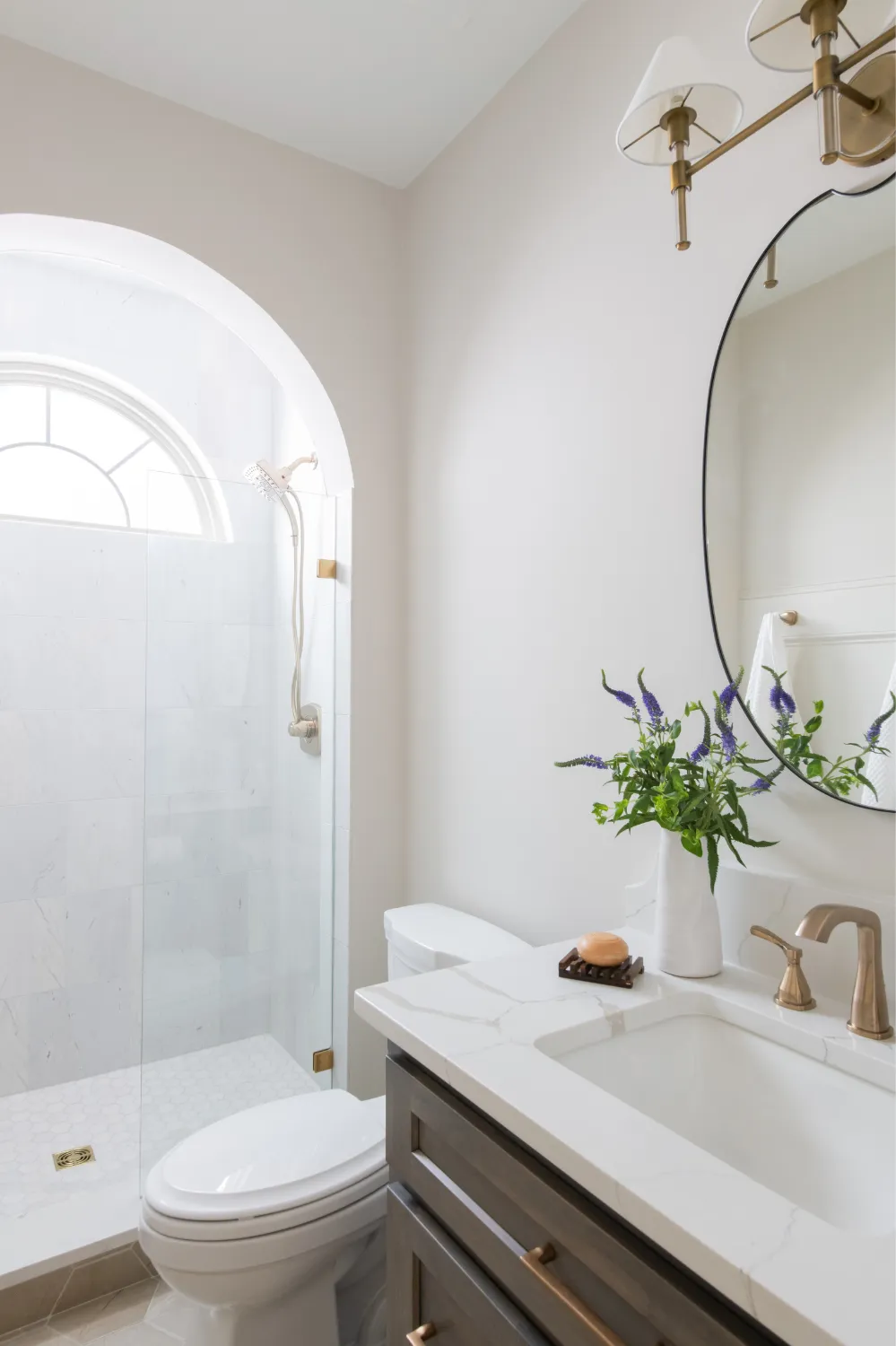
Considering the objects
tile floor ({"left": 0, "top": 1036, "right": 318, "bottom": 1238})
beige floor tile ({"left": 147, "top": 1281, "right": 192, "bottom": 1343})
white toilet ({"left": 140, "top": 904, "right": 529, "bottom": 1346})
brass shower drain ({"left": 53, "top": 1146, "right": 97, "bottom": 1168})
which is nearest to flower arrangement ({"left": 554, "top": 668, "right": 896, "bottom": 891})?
white toilet ({"left": 140, "top": 904, "right": 529, "bottom": 1346})

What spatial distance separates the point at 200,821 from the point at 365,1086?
850 mm

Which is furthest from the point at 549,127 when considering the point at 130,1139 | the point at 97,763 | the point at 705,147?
the point at 130,1139

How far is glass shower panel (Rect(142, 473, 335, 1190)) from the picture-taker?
195 centimetres

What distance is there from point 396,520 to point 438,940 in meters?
1.15

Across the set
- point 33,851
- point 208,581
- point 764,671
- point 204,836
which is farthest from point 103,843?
point 764,671

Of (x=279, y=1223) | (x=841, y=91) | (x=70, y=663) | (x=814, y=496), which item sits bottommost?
(x=279, y=1223)

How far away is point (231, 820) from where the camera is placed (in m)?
2.05

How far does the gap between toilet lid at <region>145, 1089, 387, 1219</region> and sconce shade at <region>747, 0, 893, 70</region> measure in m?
1.66

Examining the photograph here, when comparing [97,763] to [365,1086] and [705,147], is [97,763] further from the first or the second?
[705,147]

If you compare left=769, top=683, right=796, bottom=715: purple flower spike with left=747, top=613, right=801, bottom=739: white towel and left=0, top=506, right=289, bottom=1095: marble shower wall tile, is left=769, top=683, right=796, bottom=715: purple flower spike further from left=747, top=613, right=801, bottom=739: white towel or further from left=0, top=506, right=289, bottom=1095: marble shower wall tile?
left=0, top=506, right=289, bottom=1095: marble shower wall tile

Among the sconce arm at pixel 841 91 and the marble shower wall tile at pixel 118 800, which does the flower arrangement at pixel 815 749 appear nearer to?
the sconce arm at pixel 841 91

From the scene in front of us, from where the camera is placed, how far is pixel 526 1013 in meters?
1.05

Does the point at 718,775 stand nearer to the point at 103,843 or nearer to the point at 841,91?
the point at 841,91

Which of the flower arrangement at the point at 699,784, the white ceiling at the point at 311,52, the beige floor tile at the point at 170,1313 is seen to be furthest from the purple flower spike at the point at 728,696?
the beige floor tile at the point at 170,1313
